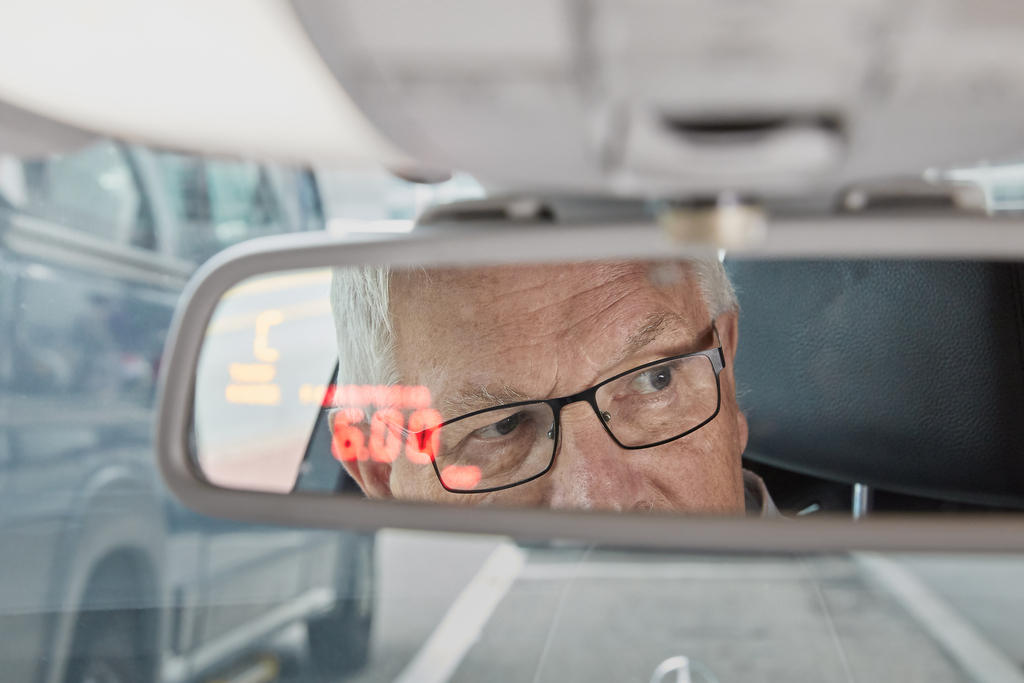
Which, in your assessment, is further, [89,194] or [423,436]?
[89,194]

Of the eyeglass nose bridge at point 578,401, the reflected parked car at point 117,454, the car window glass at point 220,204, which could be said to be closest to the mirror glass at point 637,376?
the eyeglass nose bridge at point 578,401

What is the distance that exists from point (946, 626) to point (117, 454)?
4.18 metres

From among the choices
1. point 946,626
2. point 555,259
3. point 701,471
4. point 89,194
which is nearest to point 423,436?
point 701,471

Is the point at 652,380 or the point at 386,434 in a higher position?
the point at 652,380

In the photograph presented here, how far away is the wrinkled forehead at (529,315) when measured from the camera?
5.73 feet

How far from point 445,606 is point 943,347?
349 cm

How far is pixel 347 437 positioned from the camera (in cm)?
185

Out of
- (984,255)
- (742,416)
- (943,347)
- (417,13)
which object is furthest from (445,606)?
(417,13)

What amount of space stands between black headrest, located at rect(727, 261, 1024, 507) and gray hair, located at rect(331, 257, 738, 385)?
7 cm

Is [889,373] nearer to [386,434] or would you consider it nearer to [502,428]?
[502,428]

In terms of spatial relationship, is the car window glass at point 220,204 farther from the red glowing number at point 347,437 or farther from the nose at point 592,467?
the nose at point 592,467

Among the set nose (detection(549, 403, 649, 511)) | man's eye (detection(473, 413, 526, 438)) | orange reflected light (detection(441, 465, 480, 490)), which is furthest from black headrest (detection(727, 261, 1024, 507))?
orange reflected light (detection(441, 465, 480, 490))

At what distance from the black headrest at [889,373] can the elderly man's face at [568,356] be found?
0.56 ft

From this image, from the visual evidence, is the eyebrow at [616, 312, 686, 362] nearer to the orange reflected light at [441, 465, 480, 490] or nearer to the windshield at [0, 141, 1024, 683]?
the orange reflected light at [441, 465, 480, 490]
